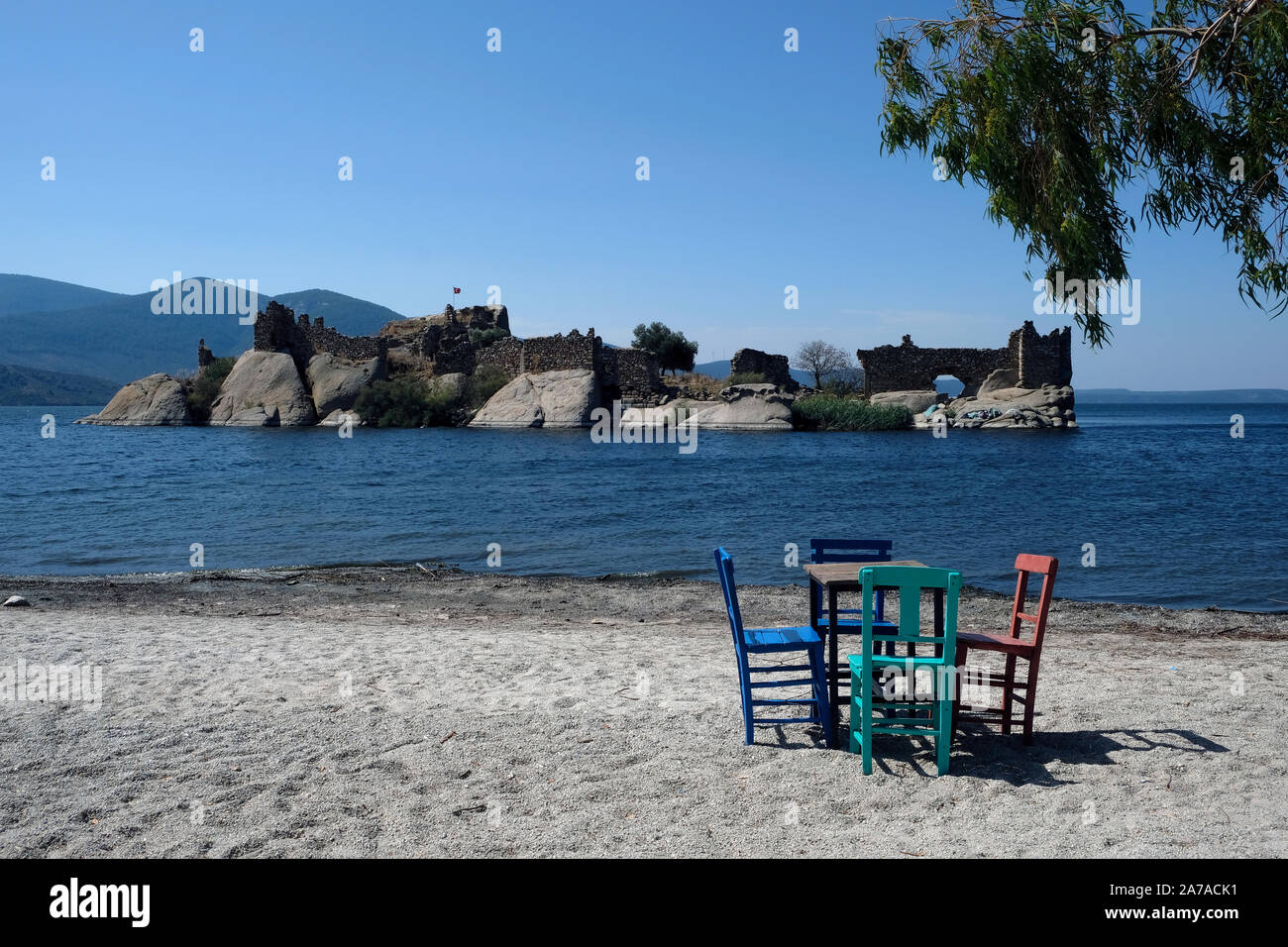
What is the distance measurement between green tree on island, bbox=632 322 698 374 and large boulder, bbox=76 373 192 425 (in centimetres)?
2964

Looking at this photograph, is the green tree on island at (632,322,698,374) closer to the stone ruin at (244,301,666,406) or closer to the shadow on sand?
the stone ruin at (244,301,666,406)

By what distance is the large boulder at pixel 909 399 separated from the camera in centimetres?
5800

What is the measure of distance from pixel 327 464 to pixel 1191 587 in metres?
27.2

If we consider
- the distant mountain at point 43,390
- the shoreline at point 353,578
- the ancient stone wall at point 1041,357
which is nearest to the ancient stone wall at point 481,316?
the ancient stone wall at point 1041,357

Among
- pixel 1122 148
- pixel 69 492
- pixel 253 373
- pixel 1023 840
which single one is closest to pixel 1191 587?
pixel 1122 148

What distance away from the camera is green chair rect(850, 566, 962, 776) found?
16.4ft

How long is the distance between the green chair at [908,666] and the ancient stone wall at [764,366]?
53.7 m

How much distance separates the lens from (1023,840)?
4387 mm

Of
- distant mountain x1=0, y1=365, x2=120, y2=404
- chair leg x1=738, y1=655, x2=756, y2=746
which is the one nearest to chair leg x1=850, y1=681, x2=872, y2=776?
chair leg x1=738, y1=655, x2=756, y2=746

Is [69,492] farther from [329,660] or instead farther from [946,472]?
[946,472]

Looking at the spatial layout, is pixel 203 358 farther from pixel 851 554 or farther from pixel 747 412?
pixel 851 554

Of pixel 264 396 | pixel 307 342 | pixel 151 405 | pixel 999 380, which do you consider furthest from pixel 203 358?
pixel 999 380

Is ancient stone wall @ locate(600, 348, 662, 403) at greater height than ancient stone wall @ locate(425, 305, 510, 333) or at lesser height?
lesser

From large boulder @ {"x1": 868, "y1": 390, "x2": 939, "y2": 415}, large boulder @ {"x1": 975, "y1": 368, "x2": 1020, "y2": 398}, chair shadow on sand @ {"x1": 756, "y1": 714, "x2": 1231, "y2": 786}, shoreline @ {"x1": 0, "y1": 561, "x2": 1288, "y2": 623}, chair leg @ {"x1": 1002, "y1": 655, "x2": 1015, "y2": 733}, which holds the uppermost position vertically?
large boulder @ {"x1": 975, "y1": 368, "x2": 1020, "y2": 398}
